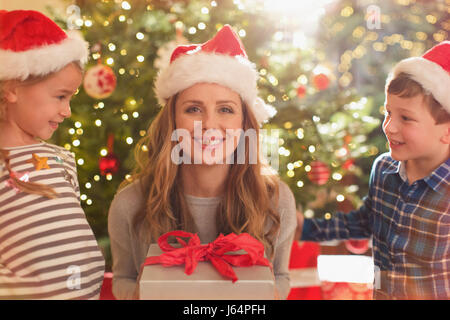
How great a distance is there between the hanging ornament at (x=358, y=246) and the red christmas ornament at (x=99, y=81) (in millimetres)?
664

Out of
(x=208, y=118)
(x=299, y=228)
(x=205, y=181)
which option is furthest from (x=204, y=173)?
(x=299, y=228)

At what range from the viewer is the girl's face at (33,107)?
0.80 meters

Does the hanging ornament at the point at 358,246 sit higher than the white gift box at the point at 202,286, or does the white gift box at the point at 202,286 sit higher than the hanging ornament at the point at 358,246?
the white gift box at the point at 202,286

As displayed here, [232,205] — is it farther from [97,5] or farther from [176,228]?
[97,5]

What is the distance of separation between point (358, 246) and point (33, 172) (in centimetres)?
71

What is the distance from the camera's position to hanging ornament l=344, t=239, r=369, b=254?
3.27ft

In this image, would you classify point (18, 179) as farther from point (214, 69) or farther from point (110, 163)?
point (214, 69)

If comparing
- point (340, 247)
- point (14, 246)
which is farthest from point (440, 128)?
point (14, 246)

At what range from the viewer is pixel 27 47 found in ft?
2.67

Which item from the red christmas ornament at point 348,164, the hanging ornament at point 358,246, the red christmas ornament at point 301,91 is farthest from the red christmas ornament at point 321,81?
the hanging ornament at point 358,246

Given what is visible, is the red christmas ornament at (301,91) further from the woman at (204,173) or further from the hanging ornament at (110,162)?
the hanging ornament at (110,162)

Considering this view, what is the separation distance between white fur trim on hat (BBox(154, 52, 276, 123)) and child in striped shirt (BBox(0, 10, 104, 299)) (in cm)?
20
